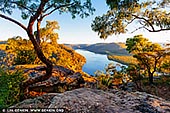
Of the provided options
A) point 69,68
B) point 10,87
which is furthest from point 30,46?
point 10,87

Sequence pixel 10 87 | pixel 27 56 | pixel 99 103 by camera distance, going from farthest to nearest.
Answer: pixel 27 56 < pixel 10 87 < pixel 99 103

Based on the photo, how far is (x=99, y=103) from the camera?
10.8 ft

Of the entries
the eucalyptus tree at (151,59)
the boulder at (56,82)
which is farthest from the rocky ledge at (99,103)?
the eucalyptus tree at (151,59)

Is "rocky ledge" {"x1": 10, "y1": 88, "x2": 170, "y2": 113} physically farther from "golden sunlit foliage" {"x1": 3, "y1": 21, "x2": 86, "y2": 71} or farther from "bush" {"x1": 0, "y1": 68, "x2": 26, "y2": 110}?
"golden sunlit foliage" {"x1": 3, "y1": 21, "x2": 86, "y2": 71}

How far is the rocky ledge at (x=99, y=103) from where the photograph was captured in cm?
312

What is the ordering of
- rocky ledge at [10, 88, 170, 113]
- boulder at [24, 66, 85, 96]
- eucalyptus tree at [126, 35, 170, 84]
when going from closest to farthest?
1. rocky ledge at [10, 88, 170, 113]
2. boulder at [24, 66, 85, 96]
3. eucalyptus tree at [126, 35, 170, 84]

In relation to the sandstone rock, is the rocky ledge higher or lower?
higher

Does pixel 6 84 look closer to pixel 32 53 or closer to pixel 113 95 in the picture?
pixel 113 95

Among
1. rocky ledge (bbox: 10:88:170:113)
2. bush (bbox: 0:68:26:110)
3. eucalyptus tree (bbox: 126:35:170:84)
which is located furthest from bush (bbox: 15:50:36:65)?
rocky ledge (bbox: 10:88:170:113)

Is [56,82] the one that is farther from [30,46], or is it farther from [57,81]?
[30,46]

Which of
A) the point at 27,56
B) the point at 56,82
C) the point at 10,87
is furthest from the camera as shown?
the point at 27,56

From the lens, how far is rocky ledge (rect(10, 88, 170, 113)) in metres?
3.12

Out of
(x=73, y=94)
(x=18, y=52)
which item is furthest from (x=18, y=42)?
(x=73, y=94)

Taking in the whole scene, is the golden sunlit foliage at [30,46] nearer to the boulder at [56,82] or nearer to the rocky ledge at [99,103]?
the boulder at [56,82]
